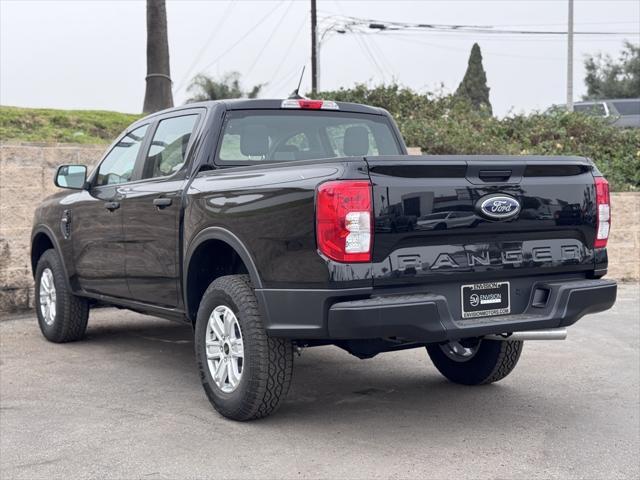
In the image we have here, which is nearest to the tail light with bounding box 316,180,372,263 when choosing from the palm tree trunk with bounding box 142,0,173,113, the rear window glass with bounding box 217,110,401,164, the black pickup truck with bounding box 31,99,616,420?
the black pickup truck with bounding box 31,99,616,420

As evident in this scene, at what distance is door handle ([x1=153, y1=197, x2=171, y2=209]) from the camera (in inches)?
233

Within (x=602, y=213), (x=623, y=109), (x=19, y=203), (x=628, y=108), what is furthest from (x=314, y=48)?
(x=602, y=213)

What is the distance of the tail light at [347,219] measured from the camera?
4.45 meters

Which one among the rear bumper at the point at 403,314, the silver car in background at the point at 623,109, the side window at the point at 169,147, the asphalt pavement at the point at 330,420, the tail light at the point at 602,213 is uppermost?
the silver car in background at the point at 623,109

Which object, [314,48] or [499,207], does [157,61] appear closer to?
[499,207]

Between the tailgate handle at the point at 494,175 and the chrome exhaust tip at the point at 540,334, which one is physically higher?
the tailgate handle at the point at 494,175

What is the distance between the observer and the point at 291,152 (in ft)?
20.5

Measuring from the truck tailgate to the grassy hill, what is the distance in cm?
1034

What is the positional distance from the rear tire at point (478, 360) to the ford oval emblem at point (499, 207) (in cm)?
Answer: 124

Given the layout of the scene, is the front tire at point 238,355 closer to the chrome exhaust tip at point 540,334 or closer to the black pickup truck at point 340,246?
the black pickup truck at point 340,246

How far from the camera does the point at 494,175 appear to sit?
4891 millimetres

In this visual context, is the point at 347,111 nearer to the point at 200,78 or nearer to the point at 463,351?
the point at 463,351

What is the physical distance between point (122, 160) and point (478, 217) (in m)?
3.32

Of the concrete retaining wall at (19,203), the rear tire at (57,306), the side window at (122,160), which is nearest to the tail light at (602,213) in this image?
the side window at (122,160)
